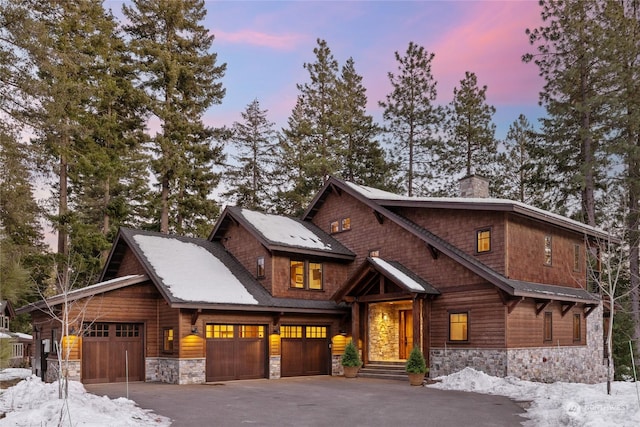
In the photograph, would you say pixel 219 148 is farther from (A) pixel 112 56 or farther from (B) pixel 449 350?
(B) pixel 449 350

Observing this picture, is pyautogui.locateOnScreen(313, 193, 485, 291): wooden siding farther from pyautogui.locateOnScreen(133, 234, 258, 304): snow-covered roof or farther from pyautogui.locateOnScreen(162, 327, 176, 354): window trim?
pyautogui.locateOnScreen(162, 327, 176, 354): window trim

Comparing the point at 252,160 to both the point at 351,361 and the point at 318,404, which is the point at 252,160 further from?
the point at 318,404

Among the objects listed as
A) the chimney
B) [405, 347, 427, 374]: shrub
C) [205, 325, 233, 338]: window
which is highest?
the chimney

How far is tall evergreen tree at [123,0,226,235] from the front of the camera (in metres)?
32.5

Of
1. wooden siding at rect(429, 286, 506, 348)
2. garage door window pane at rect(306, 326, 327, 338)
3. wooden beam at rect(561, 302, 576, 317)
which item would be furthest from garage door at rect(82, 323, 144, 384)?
wooden beam at rect(561, 302, 576, 317)

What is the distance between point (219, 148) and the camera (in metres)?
36.1

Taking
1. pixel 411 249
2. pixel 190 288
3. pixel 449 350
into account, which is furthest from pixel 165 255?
pixel 449 350

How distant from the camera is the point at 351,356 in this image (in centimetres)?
2086

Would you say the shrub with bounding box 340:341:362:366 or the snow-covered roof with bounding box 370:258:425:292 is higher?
the snow-covered roof with bounding box 370:258:425:292

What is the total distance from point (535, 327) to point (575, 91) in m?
15.2

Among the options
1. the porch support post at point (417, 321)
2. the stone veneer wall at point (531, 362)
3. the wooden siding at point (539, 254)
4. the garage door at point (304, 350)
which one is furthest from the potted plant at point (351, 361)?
the wooden siding at point (539, 254)

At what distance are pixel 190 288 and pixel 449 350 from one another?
9.30 m

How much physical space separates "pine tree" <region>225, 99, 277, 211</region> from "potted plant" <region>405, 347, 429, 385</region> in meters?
24.9

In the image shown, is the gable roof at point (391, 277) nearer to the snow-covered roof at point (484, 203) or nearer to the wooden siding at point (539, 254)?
the snow-covered roof at point (484, 203)
